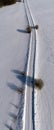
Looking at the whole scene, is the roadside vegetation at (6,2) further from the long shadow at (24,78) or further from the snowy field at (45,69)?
the long shadow at (24,78)

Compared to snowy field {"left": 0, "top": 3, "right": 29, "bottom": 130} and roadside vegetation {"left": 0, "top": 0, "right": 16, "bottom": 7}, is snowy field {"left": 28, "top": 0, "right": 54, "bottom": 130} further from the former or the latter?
roadside vegetation {"left": 0, "top": 0, "right": 16, "bottom": 7}

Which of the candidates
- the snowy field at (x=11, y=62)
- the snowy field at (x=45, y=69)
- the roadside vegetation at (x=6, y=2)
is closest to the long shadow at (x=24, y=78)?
the snowy field at (x=11, y=62)

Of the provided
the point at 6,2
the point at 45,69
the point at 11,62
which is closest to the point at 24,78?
the point at 45,69

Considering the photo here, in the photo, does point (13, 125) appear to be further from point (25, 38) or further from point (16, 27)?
point (16, 27)

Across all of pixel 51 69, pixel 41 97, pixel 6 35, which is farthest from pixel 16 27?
pixel 41 97

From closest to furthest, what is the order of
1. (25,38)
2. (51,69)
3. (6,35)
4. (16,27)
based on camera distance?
(51,69)
(25,38)
(6,35)
(16,27)

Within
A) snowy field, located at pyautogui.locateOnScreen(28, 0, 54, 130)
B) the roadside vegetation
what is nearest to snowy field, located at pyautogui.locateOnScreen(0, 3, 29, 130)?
snowy field, located at pyautogui.locateOnScreen(28, 0, 54, 130)
